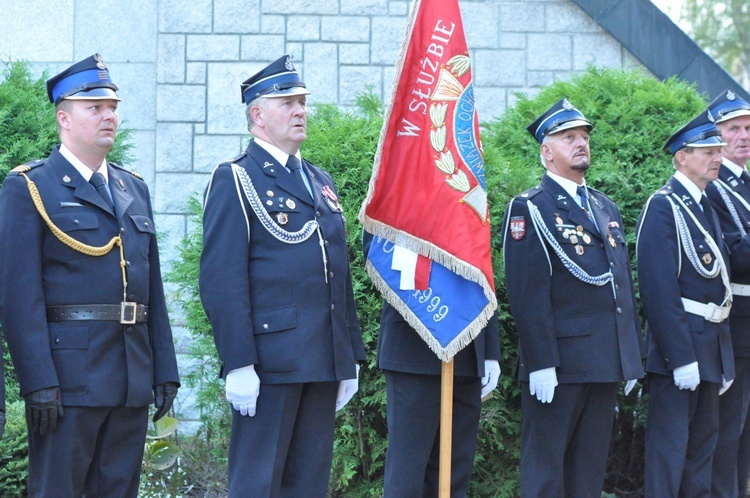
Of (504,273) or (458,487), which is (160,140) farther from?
(458,487)

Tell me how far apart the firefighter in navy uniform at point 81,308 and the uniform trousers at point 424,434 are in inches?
41.0

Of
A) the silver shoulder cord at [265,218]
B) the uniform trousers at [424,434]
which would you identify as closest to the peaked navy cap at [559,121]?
the uniform trousers at [424,434]

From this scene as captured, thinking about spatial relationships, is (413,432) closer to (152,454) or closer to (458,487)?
(458,487)

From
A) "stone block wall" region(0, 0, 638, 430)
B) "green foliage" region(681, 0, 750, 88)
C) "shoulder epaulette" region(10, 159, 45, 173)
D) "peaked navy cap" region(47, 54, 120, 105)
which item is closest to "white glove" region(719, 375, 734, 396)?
"peaked navy cap" region(47, 54, 120, 105)

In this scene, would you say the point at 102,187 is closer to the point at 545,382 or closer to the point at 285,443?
the point at 285,443

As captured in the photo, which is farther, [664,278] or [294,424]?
[664,278]

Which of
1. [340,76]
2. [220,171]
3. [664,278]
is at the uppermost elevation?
[340,76]

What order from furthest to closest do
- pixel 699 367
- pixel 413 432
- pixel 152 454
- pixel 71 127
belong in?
pixel 152 454 < pixel 699 367 < pixel 413 432 < pixel 71 127

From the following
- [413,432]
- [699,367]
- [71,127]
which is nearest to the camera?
[71,127]

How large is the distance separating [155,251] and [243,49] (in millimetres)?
4343

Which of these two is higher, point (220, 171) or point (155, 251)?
point (220, 171)

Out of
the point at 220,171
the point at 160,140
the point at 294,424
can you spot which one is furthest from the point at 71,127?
the point at 160,140

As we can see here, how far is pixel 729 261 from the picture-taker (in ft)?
17.2

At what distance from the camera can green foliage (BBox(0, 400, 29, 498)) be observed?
4816 mm
